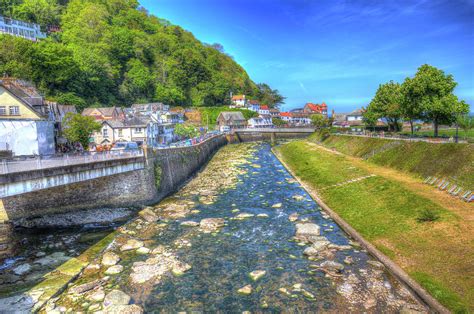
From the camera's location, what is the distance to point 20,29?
367 ft

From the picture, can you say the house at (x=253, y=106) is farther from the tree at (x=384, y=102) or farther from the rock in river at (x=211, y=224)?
the rock in river at (x=211, y=224)

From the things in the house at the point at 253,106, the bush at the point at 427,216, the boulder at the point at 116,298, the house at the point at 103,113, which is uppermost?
the house at the point at 253,106

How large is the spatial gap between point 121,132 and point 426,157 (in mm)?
60671

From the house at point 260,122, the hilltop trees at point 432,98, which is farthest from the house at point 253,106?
the hilltop trees at point 432,98

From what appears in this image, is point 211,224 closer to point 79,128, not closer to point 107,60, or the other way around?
point 79,128

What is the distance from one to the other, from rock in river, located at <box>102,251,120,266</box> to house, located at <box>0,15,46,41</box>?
121061mm

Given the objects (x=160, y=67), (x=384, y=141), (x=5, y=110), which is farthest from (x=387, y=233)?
(x=160, y=67)

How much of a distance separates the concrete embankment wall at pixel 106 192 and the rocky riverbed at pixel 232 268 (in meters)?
3.27

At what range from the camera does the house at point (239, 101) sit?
560ft

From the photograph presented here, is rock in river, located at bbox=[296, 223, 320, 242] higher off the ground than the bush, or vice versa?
the bush

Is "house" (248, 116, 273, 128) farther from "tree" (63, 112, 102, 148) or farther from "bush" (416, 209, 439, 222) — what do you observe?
"bush" (416, 209, 439, 222)

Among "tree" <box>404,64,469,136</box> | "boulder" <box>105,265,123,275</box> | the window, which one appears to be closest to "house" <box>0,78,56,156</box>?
the window

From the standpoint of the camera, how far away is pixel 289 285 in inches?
672

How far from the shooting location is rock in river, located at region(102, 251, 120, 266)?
63.6 feet
